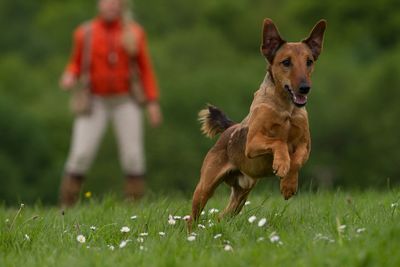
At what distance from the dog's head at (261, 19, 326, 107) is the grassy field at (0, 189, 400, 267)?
863 mm

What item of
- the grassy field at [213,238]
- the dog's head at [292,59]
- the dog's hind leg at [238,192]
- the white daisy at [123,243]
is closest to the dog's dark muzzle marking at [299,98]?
the dog's head at [292,59]

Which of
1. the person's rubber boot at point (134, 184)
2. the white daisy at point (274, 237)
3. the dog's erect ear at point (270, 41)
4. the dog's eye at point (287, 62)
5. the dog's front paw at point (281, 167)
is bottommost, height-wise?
the person's rubber boot at point (134, 184)

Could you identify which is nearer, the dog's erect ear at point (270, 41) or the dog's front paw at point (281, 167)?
the dog's front paw at point (281, 167)

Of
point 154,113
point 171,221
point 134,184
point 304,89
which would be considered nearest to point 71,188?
point 134,184

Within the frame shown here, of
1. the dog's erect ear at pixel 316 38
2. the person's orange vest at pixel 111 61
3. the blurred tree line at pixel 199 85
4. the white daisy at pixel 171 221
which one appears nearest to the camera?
the white daisy at pixel 171 221

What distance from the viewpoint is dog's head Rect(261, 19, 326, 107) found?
7.17m

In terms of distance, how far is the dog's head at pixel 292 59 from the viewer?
7.17m

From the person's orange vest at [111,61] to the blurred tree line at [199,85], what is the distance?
1735 cm

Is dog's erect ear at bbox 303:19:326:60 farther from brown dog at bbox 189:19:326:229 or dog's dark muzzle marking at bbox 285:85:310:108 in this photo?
dog's dark muzzle marking at bbox 285:85:310:108

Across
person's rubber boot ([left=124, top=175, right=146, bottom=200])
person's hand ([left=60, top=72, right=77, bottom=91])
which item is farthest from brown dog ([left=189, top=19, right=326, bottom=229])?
person's hand ([left=60, top=72, right=77, bottom=91])

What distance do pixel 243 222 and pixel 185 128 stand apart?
180 ft

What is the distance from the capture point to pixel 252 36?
315 ft

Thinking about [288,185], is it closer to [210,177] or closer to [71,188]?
[210,177]

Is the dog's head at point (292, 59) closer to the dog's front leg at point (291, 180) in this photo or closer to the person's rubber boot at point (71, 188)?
the dog's front leg at point (291, 180)
